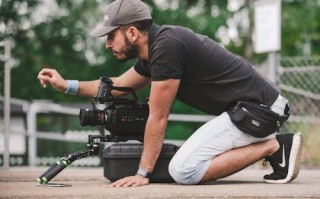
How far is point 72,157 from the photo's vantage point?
4477 millimetres

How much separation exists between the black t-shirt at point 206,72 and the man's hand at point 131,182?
561mm

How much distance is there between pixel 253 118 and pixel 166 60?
63 cm

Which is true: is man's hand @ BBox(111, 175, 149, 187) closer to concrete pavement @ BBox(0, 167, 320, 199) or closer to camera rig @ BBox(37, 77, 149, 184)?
concrete pavement @ BBox(0, 167, 320, 199)

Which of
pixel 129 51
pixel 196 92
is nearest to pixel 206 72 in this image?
pixel 196 92

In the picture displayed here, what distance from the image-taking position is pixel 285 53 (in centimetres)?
1858

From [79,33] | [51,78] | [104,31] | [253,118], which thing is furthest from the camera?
[79,33]

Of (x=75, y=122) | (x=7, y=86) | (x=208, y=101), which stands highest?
(x=208, y=101)

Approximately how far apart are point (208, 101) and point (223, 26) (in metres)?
9.46

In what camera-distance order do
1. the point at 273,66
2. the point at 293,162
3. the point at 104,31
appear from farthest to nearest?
the point at 273,66 < the point at 293,162 < the point at 104,31

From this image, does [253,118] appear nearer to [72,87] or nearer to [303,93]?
[72,87]

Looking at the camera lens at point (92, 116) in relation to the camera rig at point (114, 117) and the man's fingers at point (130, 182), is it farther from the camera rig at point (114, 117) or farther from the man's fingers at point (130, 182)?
the man's fingers at point (130, 182)

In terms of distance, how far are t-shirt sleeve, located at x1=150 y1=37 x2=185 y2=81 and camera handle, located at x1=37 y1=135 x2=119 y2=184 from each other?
0.55 m

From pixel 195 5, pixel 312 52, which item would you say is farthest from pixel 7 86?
pixel 312 52

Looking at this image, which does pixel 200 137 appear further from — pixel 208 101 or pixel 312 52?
pixel 312 52
